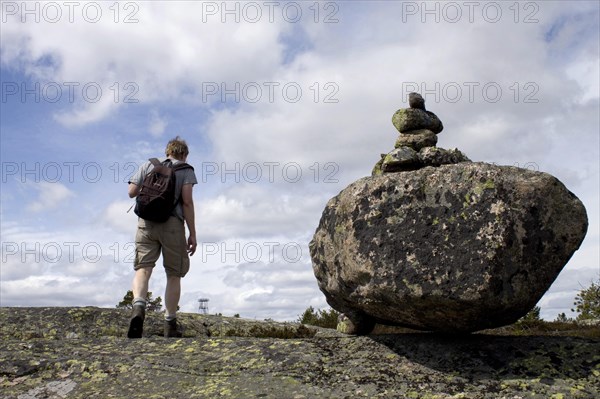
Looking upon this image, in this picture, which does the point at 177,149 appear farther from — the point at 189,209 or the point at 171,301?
the point at 171,301

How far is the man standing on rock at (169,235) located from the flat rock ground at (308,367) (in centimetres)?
116

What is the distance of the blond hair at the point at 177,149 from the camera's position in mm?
9773

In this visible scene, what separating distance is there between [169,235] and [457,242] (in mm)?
4714

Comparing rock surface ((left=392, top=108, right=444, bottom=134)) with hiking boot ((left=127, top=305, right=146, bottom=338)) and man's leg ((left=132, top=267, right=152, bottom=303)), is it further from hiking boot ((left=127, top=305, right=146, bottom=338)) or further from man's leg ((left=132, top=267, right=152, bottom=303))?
hiking boot ((left=127, top=305, right=146, bottom=338))

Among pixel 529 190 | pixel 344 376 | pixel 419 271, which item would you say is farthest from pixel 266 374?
pixel 529 190

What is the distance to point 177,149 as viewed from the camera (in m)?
9.78

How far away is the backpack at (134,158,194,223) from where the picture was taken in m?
9.05

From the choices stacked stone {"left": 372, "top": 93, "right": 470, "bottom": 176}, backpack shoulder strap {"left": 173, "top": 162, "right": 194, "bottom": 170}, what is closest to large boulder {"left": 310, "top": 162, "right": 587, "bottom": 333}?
stacked stone {"left": 372, "top": 93, "right": 470, "bottom": 176}

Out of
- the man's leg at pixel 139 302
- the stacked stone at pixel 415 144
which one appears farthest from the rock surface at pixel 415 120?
the man's leg at pixel 139 302

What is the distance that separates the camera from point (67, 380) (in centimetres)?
707

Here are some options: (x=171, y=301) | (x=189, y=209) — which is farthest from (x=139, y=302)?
(x=189, y=209)

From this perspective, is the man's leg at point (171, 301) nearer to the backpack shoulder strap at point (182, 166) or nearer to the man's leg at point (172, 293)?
the man's leg at point (172, 293)

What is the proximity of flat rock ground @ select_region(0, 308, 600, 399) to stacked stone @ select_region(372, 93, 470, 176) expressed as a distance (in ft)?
8.32

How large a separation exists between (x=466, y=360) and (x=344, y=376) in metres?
1.70
